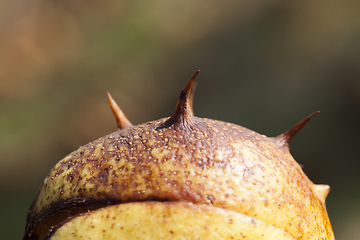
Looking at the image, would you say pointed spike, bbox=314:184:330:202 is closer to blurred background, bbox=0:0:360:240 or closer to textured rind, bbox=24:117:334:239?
textured rind, bbox=24:117:334:239

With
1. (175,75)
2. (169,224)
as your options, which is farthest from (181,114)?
(175,75)

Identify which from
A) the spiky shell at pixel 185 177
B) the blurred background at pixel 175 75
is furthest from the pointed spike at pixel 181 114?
the blurred background at pixel 175 75

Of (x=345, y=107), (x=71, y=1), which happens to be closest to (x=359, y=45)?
(x=345, y=107)

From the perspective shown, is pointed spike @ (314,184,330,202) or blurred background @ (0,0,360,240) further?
blurred background @ (0,0,360,240)

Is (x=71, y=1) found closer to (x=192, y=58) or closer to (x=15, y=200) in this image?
(x=192, y=58)

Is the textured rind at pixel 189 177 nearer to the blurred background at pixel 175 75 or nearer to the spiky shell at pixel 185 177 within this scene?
the spiky shell at pixel 185 177

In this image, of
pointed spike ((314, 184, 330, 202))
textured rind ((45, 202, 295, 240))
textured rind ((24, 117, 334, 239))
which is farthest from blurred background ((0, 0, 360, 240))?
textured rind ((45, 202, 295, 240))

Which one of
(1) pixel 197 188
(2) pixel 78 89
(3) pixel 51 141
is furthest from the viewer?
→ (2) pixel 78 89
